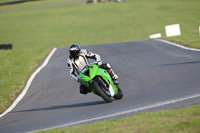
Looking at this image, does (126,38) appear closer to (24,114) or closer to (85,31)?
(85,31)

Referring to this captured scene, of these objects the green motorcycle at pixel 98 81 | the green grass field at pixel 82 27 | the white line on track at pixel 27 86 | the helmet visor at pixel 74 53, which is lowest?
the green grass field at pixel 82 27

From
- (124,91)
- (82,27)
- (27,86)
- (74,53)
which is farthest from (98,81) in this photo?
(82,27)

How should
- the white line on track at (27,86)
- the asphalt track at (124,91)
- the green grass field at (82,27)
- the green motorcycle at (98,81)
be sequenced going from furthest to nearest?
1. the green grass field at (82,27)
2. the white line on track at (27,86)
3. the green motorcycle at (98,81)
4. the asphalt track at (124,91)

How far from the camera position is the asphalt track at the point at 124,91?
891cm

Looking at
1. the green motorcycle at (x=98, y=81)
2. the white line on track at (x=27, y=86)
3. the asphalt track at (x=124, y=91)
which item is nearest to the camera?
the asphalt track at (x=124, y=91)

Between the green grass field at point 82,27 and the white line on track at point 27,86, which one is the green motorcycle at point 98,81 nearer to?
the white line on track at point 27,86

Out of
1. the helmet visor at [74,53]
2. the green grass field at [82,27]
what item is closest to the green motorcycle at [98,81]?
the helmet visor at [74,53]

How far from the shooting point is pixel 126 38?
3409cm

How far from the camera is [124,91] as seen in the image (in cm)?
1197

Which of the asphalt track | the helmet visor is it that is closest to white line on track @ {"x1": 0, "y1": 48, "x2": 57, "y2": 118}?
the asphalt track

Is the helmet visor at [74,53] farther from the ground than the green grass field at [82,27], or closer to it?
farther from the ground

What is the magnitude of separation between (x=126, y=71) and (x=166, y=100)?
618cm

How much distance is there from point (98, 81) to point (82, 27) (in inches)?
1342

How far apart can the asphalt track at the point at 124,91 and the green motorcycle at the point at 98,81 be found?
32 centimetres
